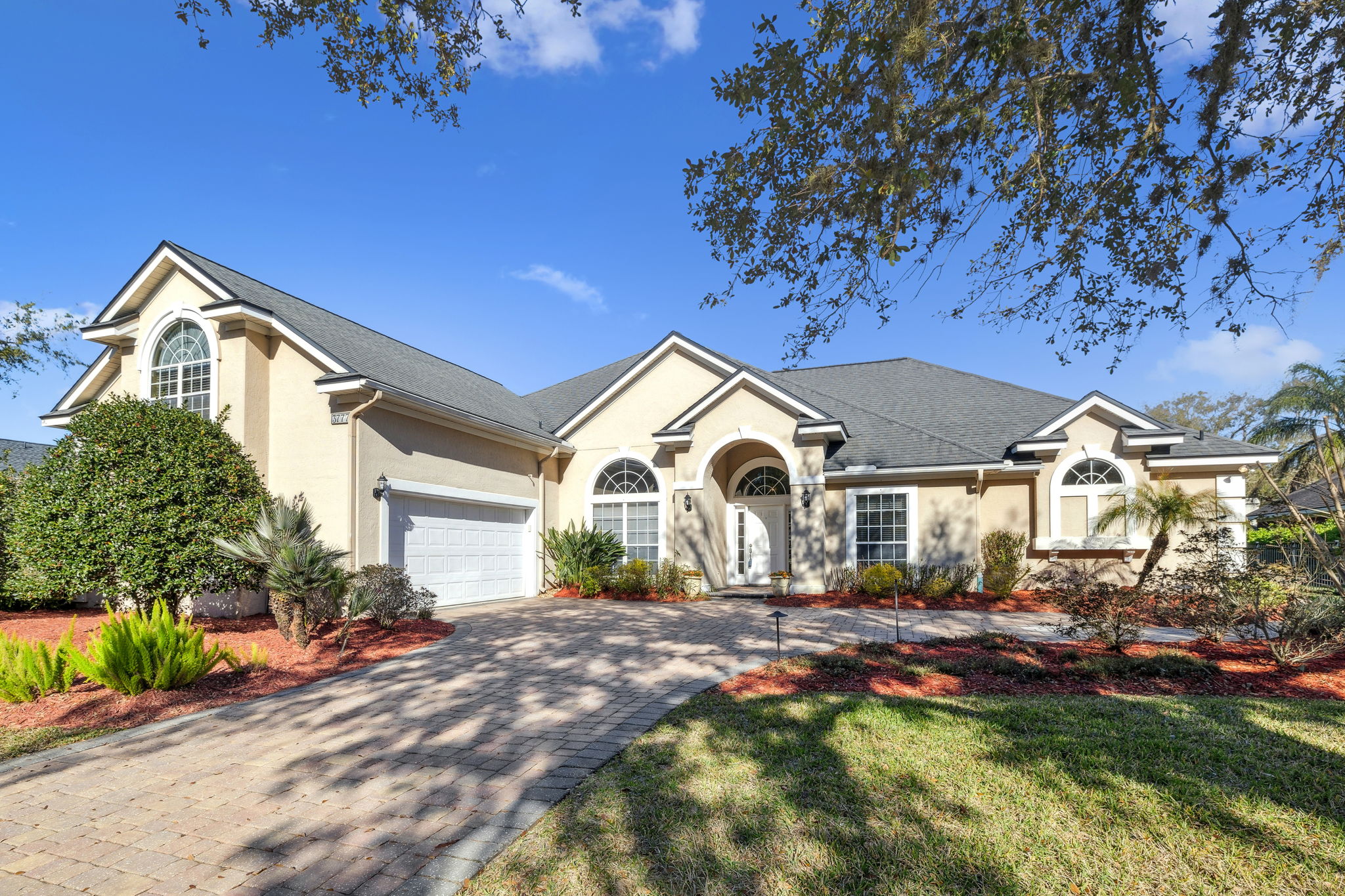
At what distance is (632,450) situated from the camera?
17.6 meters

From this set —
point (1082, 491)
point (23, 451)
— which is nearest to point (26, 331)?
point (23, 451)

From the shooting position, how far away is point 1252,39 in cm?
611

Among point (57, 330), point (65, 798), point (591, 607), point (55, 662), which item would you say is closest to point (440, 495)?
point (591, 607)

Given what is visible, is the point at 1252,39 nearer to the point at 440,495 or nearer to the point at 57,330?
the point at 440,495

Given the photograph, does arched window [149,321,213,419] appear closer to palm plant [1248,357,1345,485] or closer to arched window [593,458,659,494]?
arched window [593,458,659,494]

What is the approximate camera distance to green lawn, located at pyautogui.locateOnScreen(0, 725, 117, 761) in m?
5.50

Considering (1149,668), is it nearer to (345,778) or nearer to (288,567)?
(345,778)

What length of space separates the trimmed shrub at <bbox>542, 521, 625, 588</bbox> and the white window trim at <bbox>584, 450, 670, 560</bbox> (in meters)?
0.94

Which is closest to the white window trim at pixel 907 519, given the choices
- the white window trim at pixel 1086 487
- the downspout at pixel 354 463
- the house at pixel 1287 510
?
the white window trim at pixel 1086 487

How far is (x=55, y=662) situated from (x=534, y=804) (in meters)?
6.24

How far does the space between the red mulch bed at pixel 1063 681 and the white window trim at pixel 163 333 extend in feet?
38.2

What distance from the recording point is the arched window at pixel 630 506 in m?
17.3

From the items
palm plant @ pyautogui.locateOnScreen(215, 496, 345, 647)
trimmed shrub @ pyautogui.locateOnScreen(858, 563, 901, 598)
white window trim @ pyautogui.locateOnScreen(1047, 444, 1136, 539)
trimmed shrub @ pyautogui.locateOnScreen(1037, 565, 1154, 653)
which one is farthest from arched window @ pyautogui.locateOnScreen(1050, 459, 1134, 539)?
palm plant @ pyautogui.locateOnScreen(215, 496, 345, 647)

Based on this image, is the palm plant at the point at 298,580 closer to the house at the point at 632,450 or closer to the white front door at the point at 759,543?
the house at the point at 632,450
